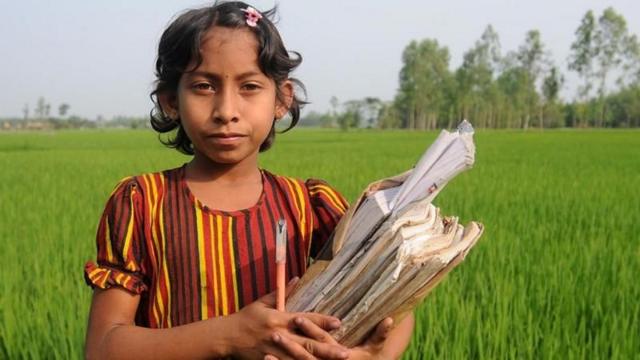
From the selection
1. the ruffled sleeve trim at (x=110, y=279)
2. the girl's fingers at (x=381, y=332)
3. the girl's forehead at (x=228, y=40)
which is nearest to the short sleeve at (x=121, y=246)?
the ruffled sleeve trim at (x=110, y=279)

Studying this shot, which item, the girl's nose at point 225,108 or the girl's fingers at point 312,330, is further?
the girl's nose at point 225,108

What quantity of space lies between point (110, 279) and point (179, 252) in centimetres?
10

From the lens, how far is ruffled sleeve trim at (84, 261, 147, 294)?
0.89 metres

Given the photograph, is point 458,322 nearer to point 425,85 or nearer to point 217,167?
point 217,167

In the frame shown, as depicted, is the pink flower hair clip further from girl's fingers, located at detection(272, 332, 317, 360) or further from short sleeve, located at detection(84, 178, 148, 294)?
girl's fingers, located at detection(272, 332, 317, 360)

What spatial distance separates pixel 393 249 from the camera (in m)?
0.69

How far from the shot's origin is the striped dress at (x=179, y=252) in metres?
0.91


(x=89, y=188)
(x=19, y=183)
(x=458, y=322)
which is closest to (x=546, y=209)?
(x=458, y=322)

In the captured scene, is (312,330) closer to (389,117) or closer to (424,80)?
(424,80)

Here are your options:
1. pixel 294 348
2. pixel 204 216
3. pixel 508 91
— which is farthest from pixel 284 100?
pixel 508 91

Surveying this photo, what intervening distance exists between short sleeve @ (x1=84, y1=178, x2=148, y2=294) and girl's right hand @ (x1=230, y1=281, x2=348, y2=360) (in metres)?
0.21

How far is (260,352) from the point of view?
77 centimetres

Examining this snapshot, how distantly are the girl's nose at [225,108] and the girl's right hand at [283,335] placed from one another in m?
0.26

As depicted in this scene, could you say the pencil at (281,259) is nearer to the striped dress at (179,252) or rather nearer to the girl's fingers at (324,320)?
the girl's fingers at (324,320)
